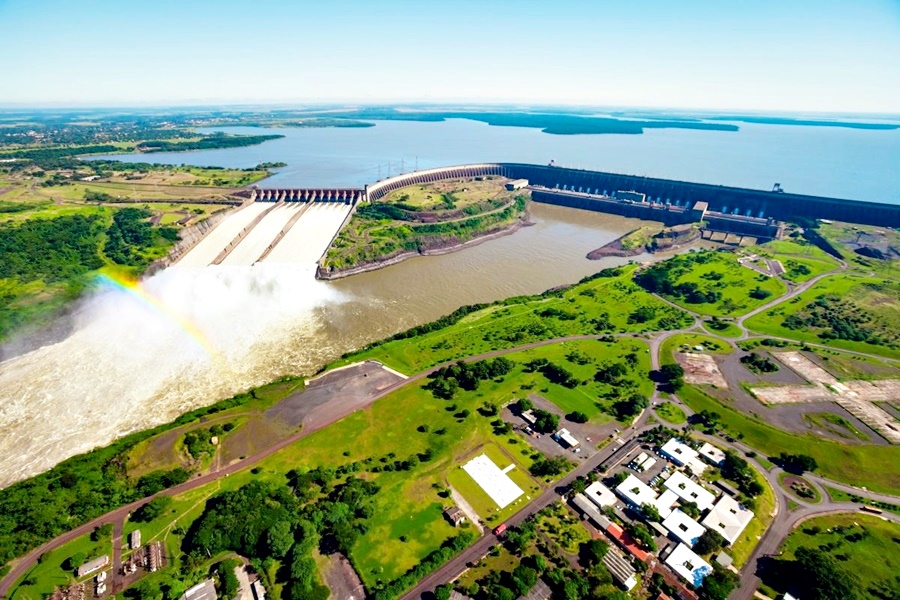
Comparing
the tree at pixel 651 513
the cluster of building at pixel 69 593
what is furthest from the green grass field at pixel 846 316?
the cluster of building at pixel 69 593

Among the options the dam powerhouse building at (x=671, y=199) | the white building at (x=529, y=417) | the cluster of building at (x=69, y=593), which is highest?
the dam powerhouse building at (x=671, y=199)

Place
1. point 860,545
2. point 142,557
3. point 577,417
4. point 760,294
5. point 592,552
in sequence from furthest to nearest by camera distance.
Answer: point 760,294 < point 577,417 < point 860,545 < point 592,552 < point 142,557

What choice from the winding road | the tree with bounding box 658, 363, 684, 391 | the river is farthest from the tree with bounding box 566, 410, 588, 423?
the river

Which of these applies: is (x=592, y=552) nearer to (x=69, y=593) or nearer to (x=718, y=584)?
(x=718, y=584)

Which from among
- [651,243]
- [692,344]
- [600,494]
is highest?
[651,243]

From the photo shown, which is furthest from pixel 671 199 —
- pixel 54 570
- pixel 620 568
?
pixel 54 570

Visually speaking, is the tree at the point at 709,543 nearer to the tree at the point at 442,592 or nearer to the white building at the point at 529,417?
the white building at the point at 529,417
